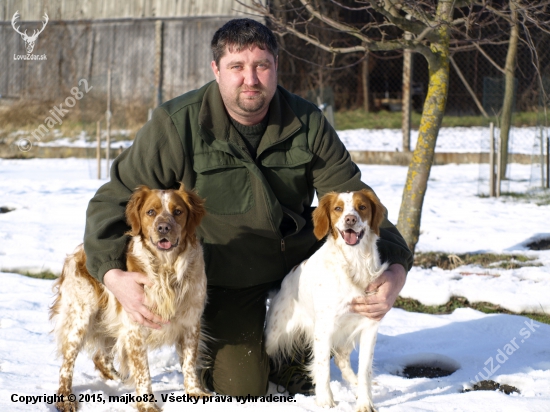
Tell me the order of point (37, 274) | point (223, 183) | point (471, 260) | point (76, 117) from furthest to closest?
point (76, 117) → point (471, 260) → point (37, 274) → point (223, 183)

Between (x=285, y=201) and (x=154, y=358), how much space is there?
111cm

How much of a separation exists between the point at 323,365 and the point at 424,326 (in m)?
1.37

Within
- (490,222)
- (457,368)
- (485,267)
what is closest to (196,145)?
(457,368)

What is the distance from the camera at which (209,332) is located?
11.5ft

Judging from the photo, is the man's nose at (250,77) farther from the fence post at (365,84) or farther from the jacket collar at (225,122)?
the fence post at (365,84)

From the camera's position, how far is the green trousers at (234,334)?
338 centimetres

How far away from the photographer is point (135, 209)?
2.94m

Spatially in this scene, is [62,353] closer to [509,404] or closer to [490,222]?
[509,404]

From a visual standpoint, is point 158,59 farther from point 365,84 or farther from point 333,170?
point 333,170

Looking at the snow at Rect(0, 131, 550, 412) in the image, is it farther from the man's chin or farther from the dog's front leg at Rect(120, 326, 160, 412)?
the man's chin

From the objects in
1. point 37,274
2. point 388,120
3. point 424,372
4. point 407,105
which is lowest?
point 424,372

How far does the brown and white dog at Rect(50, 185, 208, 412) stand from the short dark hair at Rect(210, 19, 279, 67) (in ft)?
2.51

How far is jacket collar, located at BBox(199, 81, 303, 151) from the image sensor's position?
130 inches

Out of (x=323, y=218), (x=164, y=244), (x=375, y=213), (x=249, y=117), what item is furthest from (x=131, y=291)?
(x=375, y=213)
